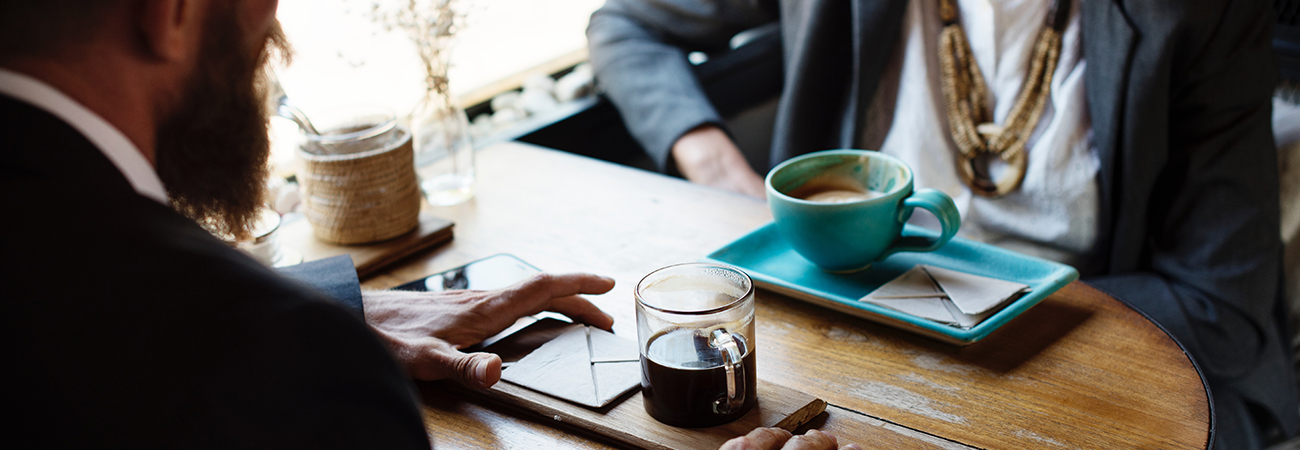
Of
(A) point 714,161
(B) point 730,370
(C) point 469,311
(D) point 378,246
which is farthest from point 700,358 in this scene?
(A) point 714,161

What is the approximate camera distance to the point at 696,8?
163cm

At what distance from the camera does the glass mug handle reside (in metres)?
0.58

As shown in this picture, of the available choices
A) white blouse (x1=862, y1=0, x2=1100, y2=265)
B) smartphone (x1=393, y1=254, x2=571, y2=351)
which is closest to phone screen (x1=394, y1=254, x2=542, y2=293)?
smartphone (x1=393, y1=254, x2=571, y2=351)

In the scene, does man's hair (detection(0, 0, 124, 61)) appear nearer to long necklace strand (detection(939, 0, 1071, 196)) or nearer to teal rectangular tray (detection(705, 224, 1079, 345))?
teal rectangular tray (detection(705, 224, 1079, 345))

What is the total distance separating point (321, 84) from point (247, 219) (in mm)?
1025

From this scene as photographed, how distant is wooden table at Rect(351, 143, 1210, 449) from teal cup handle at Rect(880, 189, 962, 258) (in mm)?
103

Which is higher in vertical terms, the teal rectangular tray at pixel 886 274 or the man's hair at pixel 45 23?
the man's hair at pixel 45 23

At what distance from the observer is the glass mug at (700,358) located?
0.58 meters

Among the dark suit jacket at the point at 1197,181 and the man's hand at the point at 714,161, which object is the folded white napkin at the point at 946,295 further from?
the man's hand at the point at 714,161

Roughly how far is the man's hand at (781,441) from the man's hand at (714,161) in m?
0.84

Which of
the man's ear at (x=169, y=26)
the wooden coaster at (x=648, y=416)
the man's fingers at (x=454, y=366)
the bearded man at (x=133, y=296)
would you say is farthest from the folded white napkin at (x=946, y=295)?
the man's ear at (x=169, y=26)

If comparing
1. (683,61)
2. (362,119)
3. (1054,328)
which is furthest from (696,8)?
(1054,328)

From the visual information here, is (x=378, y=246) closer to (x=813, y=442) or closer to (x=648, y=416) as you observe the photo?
(x=648, y=416)

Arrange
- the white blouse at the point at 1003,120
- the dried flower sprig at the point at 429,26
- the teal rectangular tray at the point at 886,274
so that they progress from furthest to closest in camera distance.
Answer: the white blouse at the point at 1003,120
the dried flower sprig at the point at 429,26
the teal rectangular tray at the point at 886,274
